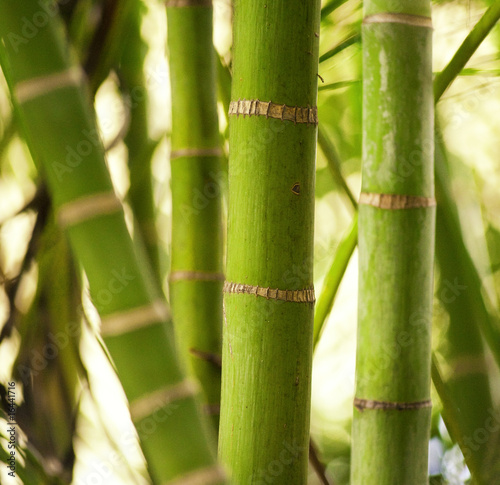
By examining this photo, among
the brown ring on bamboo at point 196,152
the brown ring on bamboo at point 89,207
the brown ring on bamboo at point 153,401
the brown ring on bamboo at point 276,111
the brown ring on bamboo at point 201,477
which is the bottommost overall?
A: the brown ring on bamboo at point 201,477

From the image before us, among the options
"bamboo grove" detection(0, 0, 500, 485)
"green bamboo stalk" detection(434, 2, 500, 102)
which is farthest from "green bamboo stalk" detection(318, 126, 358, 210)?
"green bamboo stalk" detection(434, 2, 500, 102)

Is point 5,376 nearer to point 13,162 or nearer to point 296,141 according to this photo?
point 13,162

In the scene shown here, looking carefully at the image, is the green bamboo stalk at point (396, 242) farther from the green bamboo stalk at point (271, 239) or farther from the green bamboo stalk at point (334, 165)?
the green bamboo stalk at point (334, 165)

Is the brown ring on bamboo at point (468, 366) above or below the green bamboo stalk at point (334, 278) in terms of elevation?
below

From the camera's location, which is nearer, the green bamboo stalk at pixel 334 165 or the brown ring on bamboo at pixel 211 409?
the brown ring on bamboo at pixel 211 409

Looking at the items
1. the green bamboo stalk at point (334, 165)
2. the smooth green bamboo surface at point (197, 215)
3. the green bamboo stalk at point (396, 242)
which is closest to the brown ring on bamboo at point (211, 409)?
the smooth green bamboo surface at point (197, 215)

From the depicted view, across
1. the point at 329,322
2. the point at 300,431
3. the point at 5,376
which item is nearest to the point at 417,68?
the point at 300,431

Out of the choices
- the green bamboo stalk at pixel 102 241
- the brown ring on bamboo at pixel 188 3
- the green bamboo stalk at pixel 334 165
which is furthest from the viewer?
the green bamboo stalk at pixel 334 165
